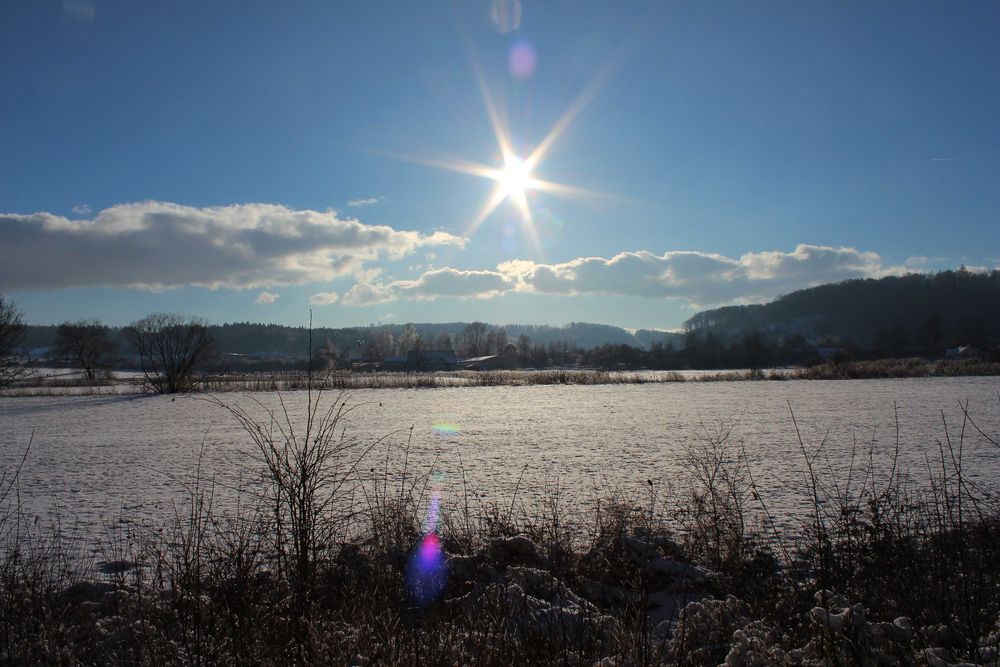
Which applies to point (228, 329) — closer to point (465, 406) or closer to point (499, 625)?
point (465, 406)

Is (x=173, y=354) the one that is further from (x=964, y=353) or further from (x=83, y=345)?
(x=964, y=353)

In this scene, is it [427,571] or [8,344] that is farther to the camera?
[8,344]

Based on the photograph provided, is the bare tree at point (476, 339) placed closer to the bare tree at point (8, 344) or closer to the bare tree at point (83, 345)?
the bare tree at point (83, 345)

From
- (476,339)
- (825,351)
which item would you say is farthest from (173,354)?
(476,339)

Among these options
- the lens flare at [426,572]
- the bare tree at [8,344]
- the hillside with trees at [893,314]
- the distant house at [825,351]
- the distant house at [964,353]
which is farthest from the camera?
the hillside with trees at [893,314]

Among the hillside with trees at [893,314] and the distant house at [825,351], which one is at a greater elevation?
the hillside with trees at [893,314]

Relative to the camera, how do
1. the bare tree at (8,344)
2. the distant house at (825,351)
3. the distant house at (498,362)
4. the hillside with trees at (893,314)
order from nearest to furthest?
the bare tree at (8,344), the distant house at (825,351), the hillside with trees at (893,314), the distant house at (498,362)

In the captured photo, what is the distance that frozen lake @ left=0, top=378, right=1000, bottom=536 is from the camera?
32.3 ft

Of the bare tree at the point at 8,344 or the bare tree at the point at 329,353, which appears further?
the bare tree at the point at 8,344

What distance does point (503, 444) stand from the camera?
1559 centimetres

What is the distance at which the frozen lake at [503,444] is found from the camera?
986 centimetres

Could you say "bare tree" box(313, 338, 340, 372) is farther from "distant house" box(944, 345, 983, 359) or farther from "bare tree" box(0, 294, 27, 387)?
"distant house" box(944, 345, 983, 359)

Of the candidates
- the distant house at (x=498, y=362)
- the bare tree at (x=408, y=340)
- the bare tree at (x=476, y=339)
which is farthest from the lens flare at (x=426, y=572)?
the bare tree at (x=476, y=339)

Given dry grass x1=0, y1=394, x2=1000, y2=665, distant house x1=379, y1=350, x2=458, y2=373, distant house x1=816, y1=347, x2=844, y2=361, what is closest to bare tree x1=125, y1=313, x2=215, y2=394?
dry grass x1=0, y1=394, x2=1000, y2=665
